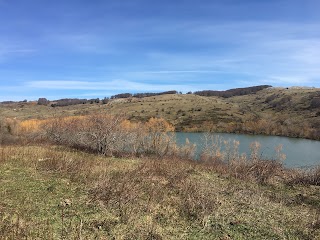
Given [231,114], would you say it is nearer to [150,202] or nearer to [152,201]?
[152,201]

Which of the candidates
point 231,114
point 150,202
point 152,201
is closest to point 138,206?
point 150,202

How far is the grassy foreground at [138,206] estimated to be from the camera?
7.29 metres

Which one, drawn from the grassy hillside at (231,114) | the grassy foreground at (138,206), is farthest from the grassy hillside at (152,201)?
the grassy hillside at (231,114)

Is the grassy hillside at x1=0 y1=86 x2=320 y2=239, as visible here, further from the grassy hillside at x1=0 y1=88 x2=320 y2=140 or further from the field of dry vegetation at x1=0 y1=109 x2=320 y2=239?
the grassy hillside at x1=0 y1=88 x2=320 y2=140

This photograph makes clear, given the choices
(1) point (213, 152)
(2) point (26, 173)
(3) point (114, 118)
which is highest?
(3) point (114, 118)

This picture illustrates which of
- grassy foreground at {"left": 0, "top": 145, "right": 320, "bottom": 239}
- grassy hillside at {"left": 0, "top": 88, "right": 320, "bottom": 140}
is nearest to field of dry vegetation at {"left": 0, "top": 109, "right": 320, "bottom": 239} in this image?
grassy foreground at {"left": 0, "top": 145, "right": 320, "bottom": 239}

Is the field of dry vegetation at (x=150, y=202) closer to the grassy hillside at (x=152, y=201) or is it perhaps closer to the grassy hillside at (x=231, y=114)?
the grassy hillside at (x=152, y=201)

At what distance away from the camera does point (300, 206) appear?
1083 centimetres

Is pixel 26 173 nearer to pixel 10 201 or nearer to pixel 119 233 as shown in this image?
pixel 10 201

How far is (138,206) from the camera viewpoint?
9.09 m

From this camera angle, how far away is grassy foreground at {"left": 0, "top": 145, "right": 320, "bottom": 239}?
23.9 ft

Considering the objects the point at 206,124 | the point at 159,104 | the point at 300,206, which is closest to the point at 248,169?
the point at 300,206

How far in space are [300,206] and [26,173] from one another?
9948 millimetres

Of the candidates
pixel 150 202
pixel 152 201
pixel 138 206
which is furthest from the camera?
pixel 152 201
